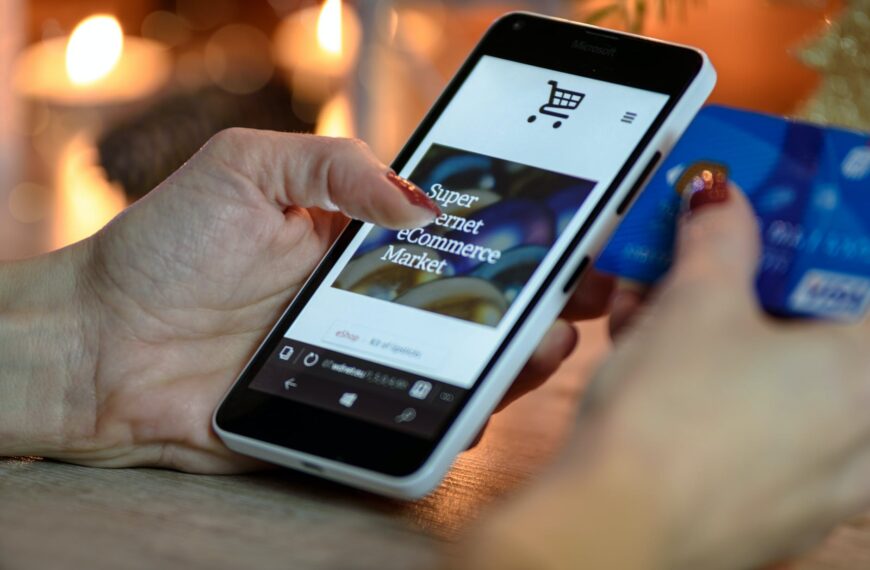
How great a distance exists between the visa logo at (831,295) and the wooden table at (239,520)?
0.10m

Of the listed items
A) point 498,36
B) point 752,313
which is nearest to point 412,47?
point 498,36

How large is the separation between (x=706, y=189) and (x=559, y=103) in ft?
0.48

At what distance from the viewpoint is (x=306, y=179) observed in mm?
640

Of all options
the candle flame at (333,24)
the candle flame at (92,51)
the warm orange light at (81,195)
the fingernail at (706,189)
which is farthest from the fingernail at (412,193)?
the candle flame at (92,51)

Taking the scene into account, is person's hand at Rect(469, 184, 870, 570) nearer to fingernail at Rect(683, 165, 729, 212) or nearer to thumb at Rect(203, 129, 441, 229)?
fingernail at Rect(683, 165, 729, 212)

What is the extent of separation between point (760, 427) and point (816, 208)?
0.17 metres

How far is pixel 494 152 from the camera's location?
2.14ft

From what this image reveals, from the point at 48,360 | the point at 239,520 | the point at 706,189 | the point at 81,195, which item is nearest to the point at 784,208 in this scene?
the point at 706,189

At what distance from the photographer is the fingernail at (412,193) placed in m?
0.61

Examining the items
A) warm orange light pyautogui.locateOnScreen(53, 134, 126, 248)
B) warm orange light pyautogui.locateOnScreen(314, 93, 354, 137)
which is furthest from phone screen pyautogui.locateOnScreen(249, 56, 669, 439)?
warm orange light pyautogui.locateOnScreen(314, 93, 354, 137)

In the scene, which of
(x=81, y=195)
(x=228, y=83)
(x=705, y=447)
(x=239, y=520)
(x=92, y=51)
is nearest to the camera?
(x=705, y=447)

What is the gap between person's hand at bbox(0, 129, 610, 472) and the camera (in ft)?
2.05

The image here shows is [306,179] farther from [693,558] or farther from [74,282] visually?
[693,558]

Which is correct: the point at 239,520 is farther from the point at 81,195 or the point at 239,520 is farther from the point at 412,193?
the point at 81,195
